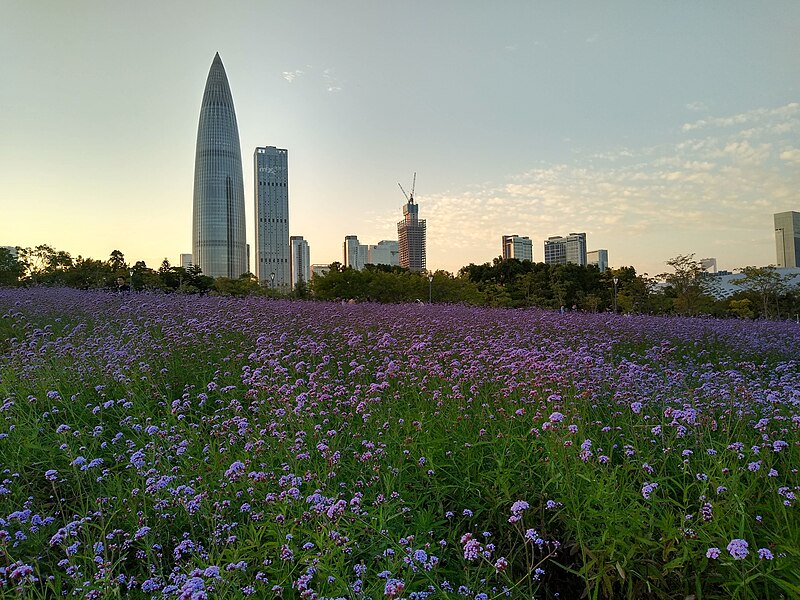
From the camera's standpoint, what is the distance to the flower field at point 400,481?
2.00m

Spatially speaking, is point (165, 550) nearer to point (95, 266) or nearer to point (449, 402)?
point (449, 402)

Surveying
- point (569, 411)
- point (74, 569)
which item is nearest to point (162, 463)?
point (74, 569)

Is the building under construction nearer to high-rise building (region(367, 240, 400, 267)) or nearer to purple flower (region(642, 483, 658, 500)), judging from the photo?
high-rise building (region(367, 240, 400, 267))

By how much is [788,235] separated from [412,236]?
59729 millimetres

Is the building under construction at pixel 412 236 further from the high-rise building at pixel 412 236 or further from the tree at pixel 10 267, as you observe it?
the tree at pixel 10 267

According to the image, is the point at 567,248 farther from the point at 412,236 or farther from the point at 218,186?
the point at 218,186

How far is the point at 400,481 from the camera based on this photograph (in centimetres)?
276

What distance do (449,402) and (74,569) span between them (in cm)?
237

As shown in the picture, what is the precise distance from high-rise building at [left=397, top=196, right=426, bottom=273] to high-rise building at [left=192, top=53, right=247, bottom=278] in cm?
5713

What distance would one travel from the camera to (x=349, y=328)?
21.9ft

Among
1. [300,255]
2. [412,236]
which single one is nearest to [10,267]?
[412,236]

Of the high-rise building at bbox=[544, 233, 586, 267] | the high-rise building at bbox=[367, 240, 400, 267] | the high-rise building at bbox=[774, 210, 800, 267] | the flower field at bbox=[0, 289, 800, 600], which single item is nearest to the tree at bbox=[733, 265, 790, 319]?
the flower field at bbox=[0, 289, 800, 600]

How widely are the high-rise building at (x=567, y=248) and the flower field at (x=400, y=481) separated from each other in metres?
73.1

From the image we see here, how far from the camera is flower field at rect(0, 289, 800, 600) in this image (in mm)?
1998
